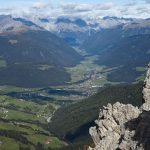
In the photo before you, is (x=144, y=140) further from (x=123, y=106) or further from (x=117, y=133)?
(x=123, y=106)

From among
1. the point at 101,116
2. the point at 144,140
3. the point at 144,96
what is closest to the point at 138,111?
the point at 144,96

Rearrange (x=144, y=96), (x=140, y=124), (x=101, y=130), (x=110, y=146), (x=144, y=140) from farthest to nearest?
(x=101, y=130) < (x=144, y=96) < (x=110, y=146) < (x=140, y=124) < (x=144, y=140)

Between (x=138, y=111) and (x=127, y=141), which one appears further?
(x=138, y=111)

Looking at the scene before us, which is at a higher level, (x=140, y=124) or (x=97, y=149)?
Result: (x=140, y=124)

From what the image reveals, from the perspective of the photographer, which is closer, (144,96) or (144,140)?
(144,140)

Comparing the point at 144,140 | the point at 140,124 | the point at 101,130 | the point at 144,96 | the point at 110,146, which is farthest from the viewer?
the point at 101,130

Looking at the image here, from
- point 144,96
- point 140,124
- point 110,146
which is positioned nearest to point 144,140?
point 140,124

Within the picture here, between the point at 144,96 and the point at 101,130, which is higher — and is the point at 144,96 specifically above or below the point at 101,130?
above
